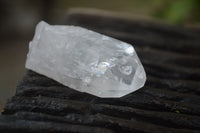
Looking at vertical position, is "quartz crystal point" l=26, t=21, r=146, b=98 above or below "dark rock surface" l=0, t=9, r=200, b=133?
above

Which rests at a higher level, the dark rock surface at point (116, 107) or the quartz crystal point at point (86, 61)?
the quartz crystal point at point (86, 61)

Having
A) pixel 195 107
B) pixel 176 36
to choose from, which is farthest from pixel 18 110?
pixel 176 36

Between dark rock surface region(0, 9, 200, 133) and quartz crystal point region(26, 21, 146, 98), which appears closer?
dark rock surface region(0, 9, 200, 133)

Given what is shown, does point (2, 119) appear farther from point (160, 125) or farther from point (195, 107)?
point (195, 107)

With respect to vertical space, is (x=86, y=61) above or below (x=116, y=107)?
above
